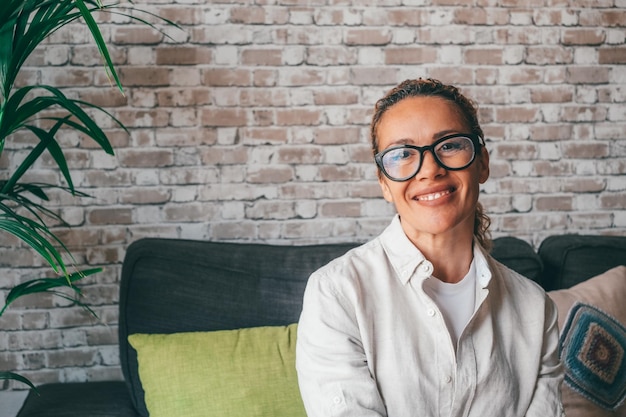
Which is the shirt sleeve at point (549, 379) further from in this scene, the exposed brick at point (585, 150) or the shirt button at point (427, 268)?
the exposed brick at point (585, 150)

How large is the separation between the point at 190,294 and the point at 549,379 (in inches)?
39.7

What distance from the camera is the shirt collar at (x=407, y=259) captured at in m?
1.43

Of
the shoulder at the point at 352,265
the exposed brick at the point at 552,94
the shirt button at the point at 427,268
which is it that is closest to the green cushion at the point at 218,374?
the shoulder at the point at 352,265

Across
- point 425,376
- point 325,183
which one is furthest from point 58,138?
point 425,376

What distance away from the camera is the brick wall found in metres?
2.26

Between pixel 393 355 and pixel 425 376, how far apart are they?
8 cm

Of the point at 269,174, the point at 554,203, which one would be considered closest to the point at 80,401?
the point at 269,174

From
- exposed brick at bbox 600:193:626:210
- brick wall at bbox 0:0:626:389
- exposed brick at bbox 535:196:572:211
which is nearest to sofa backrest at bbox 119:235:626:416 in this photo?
brick wall at bbox 0:0:626:389

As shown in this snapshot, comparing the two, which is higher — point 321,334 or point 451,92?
point 451,92

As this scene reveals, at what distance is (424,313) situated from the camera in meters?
1.41

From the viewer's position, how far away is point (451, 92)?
1459 mm

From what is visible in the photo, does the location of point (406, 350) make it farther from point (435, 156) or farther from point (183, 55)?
point (183, 55)

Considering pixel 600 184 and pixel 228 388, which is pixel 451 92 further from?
pixel 600 184

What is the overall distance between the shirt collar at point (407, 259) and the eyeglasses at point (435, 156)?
0.15 metres
